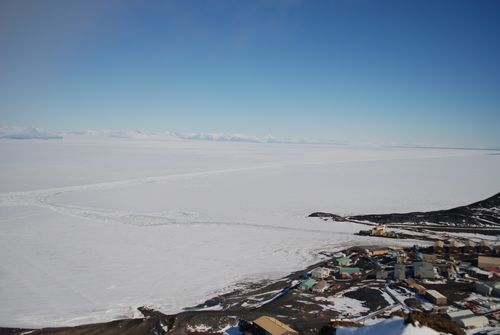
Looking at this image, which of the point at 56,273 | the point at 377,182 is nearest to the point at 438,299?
the point at 56,273

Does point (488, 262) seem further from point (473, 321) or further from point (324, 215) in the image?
point (324, 215)

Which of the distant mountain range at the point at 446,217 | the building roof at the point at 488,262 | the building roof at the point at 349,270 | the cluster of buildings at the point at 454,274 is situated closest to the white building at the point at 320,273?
the building roof at the point at 349,270

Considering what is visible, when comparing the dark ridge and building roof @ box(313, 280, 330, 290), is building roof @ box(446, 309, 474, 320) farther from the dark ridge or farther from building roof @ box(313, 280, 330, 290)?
the dark ridge

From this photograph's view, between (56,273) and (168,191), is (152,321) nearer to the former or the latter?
(56,273)

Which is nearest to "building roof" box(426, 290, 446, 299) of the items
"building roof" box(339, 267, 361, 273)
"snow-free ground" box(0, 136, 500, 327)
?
"building roof" box(339, 267, 361, 273)

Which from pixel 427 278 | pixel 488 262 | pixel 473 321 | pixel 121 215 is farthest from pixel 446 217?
pixel 121 215

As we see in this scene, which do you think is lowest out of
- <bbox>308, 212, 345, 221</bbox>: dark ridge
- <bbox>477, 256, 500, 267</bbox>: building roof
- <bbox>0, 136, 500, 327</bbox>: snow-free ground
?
<bbox>0, 136, 500, 327</bbox>: snow-free ground

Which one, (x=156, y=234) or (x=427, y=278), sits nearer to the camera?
(x=427, y=278)
